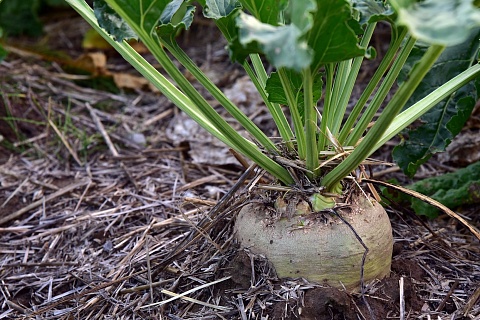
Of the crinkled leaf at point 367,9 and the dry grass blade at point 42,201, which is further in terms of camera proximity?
the dry grass blade at point 42,201

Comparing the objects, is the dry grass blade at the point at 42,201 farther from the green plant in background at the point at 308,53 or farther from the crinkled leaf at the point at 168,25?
the crinkled leaf at the point at 168,25

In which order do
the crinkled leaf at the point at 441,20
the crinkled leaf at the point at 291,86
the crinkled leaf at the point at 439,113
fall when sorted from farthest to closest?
the crinkled leaf at the point at 439,113, the crinkled leaf at the point at 291,86, the crinkled leaf at the point at 441,20

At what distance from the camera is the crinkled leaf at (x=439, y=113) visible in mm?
1415

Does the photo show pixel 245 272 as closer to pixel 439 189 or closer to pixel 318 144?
pixel 318 144

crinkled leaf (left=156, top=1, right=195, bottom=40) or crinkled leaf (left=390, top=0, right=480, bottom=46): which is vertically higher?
crinkled leaf (left=390, top=0, right=480, bottom=46)

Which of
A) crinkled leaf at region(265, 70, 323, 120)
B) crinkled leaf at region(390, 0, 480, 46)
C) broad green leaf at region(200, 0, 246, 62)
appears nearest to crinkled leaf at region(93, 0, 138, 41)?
broad green leaf at region(200, 0, 246, 62)

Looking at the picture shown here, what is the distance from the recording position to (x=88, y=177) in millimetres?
1916

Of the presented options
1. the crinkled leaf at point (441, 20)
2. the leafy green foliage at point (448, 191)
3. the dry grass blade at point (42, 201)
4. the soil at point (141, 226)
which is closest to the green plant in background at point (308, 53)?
the crinkled leaf at point (441, 20)

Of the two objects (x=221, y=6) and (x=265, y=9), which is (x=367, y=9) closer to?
(x=265, y=9)

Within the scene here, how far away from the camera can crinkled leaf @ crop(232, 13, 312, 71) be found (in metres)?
0.76

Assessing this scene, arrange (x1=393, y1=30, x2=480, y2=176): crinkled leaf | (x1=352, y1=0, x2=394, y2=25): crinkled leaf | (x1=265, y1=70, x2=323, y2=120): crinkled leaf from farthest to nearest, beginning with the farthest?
(x1=393, y1=30, x2=480, y2=176): crinkled leaf, (x1=265, y1=70, x2=323, y2=120): crinkled leaf, (x1=352, y1=0, x2=394, y2=25): crinkled leaf

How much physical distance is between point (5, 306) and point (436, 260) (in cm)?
106

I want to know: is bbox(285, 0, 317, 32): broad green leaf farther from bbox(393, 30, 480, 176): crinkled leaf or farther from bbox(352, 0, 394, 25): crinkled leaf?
bbox(393, 30, 480, 176): crinkled leaf

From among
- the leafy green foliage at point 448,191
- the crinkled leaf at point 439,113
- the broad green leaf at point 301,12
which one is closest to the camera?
the broad green leaf at point 301,12
